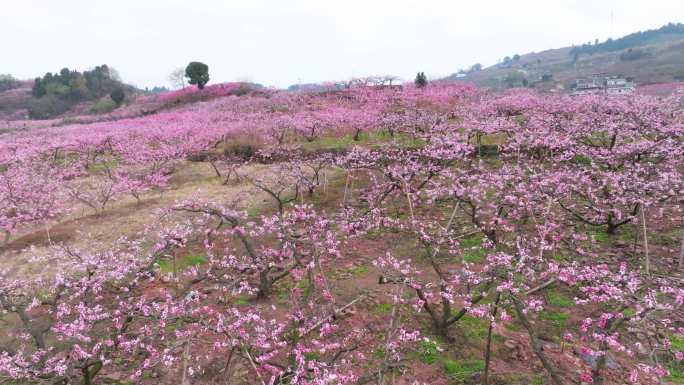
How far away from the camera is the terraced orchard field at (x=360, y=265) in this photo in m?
6.25

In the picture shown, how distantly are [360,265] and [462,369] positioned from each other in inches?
168

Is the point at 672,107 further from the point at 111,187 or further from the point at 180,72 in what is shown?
the point at 180,72

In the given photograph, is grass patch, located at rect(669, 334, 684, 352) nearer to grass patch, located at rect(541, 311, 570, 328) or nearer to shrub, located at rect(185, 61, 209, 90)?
grass patch, located at rect(541, 311, 570, 328)

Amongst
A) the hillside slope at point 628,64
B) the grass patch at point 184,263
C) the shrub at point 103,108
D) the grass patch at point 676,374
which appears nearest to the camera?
the grass patch at point 676,374

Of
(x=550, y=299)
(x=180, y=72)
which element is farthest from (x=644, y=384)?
(x=180, y=72)

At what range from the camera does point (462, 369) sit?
6.79 meters

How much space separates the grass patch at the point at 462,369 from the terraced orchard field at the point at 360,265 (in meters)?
0.03

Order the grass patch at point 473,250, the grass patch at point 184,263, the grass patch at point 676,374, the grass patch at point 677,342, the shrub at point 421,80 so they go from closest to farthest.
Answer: the grass patch at point 676,374 < the grass patch at point 677,342 < the grass patch at point 473,250 < the grass patch at point 184,263 < the shrub at point 421,80

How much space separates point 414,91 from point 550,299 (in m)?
30.8

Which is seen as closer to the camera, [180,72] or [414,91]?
[414,91]

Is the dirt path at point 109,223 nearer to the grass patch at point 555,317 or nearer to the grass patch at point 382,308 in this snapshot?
the grass patch at point 382,308

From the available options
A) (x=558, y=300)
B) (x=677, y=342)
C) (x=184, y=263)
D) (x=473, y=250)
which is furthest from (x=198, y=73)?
(x=677, y=342)

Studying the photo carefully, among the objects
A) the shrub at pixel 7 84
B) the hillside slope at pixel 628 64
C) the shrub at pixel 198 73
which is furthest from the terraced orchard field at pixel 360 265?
the shrub at pixel 7 84

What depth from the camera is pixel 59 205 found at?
15.5 m
